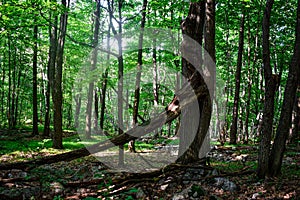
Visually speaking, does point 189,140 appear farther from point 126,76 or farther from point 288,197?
point 126,76

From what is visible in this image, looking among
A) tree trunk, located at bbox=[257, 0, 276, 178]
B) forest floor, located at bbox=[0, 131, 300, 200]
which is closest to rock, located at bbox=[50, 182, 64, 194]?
forest floor, located at bbox=[0, 131, 300, 200]

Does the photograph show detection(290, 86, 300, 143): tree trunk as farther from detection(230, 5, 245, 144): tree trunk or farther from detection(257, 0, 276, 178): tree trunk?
detection(257, 0, 276, 178): tree trunk

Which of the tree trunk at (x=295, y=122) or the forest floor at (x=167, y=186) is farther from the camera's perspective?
the tree trunk at (x=295, y=122)

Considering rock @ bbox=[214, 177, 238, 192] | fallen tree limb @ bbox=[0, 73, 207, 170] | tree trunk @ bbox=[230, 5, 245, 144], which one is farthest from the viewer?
tree trunk @ bbox=[230, 5, 245, 144]

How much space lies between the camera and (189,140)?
279 inches

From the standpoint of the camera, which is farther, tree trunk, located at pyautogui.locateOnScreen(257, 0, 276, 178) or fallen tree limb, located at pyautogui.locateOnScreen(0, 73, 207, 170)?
fallen tree limb, located at pyautogui.locateOnScreen(0, 73, 207, 170)

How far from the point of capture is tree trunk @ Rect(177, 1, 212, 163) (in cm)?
695

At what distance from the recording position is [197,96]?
689cm

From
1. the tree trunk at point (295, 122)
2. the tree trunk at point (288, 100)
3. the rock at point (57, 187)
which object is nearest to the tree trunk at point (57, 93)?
the rock at point (57, 187)

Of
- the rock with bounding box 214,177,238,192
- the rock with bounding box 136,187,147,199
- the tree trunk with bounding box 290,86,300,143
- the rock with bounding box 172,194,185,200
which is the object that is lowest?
the rock with bounding box 136,187,147,199

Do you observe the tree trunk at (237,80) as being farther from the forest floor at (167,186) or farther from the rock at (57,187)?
the rock at (57,187)

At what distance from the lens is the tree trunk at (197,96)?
6948mm

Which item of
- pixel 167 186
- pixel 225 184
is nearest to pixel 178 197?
pixel 167 186

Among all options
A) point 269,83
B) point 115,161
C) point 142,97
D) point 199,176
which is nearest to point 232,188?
point 199,176
